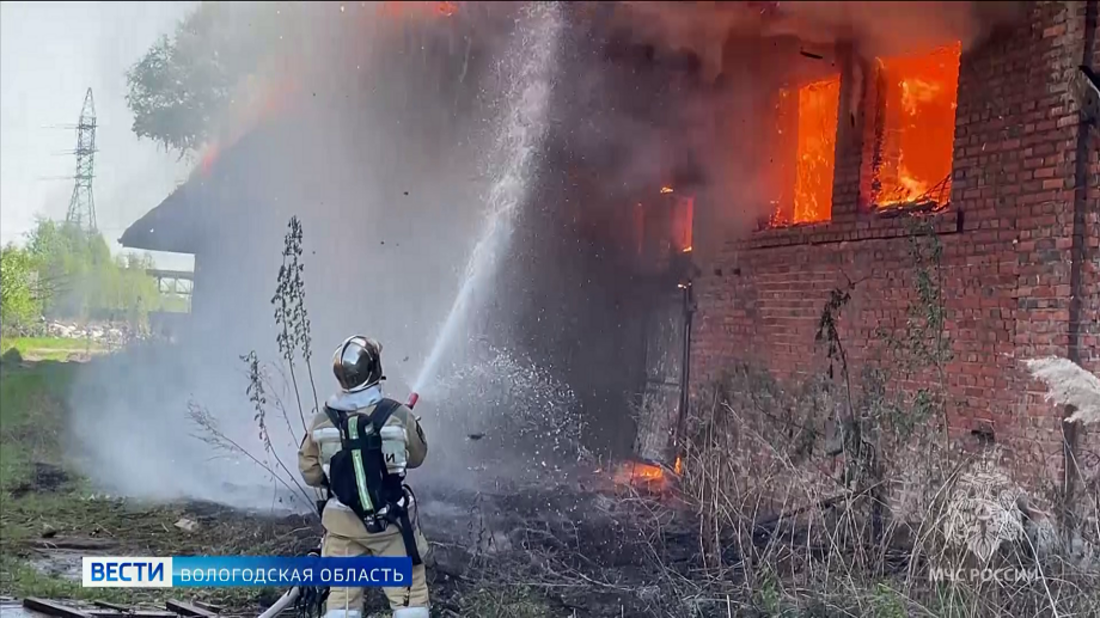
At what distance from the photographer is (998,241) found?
5621mm

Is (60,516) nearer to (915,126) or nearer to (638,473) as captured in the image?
(638,473)

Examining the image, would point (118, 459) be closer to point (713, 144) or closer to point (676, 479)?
point (676, 479)

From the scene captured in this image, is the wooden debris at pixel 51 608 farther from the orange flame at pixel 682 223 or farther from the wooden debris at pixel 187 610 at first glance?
the orange flame at pixel 682 223

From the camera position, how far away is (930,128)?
6.56 metres

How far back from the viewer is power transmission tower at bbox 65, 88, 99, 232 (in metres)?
7.75

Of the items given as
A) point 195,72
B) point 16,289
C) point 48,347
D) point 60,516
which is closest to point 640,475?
point 60,516

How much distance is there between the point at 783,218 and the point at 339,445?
5.05 meters

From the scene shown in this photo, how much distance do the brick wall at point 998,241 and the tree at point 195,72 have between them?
4.82 metres

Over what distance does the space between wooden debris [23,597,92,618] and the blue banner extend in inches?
18.4

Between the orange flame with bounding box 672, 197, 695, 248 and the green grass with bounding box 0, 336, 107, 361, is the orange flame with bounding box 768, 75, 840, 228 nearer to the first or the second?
the orange flame with bounding box 672, 197, 695, 248

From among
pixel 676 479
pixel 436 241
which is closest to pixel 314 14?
pixel 436 241

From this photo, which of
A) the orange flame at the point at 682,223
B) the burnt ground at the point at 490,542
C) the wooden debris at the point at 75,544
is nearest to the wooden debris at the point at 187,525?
the burnt ground at the point at 490,542

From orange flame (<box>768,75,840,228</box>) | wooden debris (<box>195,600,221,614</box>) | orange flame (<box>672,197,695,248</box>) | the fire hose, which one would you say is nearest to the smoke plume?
orange flame (<box>768,75,840,228</box>)

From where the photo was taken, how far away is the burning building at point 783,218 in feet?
17.6
